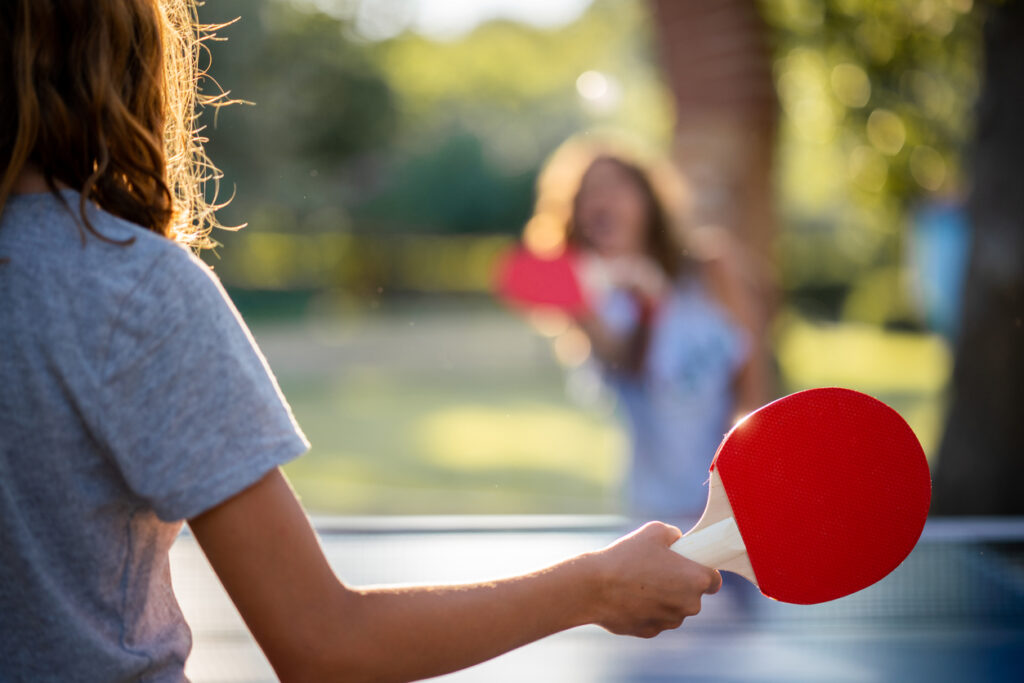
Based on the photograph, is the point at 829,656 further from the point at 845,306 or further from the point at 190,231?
the point at 845,306

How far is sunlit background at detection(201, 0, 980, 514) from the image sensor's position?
8.14 metres

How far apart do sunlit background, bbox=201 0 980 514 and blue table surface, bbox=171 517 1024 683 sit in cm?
92

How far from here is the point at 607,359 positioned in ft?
10.5

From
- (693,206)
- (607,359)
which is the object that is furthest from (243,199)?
(607,359)

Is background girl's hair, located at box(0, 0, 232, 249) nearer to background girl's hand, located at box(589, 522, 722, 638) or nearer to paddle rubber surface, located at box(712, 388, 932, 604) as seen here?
background girl's hand, located at box(589, 522, 722, 638)

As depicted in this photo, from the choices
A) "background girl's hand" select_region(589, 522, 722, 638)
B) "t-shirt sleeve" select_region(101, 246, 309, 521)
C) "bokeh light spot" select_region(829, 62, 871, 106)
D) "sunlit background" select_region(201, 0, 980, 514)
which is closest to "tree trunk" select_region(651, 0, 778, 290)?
"sunlit background" select_region(201, 0, 980, 514)

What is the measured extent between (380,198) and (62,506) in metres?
23.3

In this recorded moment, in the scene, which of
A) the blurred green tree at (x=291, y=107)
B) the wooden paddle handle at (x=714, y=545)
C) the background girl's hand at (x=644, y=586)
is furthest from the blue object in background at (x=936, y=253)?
the background girl's hand at (x=644, y=586)

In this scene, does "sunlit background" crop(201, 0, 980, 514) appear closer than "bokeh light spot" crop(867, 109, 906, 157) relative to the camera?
Yes

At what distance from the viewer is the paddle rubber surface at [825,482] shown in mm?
1261

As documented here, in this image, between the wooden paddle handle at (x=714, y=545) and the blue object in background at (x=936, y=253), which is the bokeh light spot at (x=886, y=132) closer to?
the blue object in background at (x=936, y=253)

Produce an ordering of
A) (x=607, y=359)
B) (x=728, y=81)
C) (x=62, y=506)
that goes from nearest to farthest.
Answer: (x=62, y=506) < (x=607, y=359) < (x=728, y=81)

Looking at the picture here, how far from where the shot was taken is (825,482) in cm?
127

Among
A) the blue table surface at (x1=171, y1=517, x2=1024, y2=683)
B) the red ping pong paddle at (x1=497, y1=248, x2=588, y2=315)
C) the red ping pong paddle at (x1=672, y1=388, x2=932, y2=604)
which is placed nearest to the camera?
the red ping pong paddle at (x1=672, y1=388, x2=932, y2=604)
